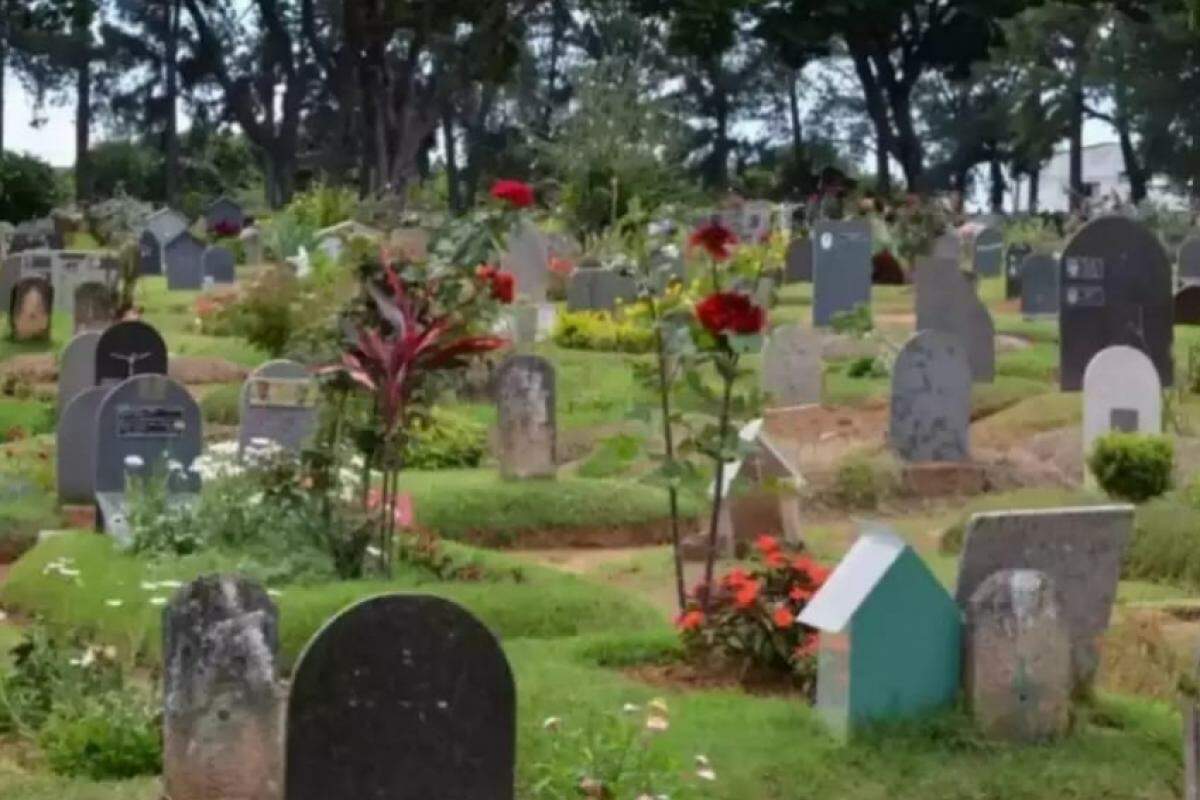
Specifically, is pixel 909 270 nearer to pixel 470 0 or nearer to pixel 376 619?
pixel 470 0

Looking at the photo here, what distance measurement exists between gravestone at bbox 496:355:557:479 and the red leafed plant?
18.1 ft

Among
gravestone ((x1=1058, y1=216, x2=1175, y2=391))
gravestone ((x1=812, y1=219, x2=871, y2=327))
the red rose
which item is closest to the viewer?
the red rose

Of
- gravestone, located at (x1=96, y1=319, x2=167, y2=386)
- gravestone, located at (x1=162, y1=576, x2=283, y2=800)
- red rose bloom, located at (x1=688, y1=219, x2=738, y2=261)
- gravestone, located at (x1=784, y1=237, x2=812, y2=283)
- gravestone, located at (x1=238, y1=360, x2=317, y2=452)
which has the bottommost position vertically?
gravestone, located at (x1=162, y1=576, x2=283, y2=800)

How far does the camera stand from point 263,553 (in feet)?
34.0

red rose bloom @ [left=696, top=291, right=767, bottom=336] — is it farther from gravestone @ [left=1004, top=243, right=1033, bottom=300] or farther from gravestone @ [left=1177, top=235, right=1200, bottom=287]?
gravestone @ [left=1177, top=235, right=1200, bottom=287]

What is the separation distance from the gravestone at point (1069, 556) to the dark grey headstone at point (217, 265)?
24202 millimetres

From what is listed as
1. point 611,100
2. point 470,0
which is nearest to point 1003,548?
point 611,100

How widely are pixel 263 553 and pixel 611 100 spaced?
2802cm

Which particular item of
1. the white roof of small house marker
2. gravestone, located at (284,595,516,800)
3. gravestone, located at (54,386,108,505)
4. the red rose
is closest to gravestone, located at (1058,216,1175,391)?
gravestone, located at (54,386,108,505)

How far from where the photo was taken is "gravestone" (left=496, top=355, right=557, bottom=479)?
13805mm

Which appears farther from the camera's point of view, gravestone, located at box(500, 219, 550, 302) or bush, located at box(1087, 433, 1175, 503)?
gravestone, located at box(500, 219, 550, 302)

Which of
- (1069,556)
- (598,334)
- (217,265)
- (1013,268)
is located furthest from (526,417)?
(217,265)

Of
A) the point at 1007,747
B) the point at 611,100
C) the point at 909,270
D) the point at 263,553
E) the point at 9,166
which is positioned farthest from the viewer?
the point at 9,166

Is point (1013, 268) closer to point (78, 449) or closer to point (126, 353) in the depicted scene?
point (126, 353)
